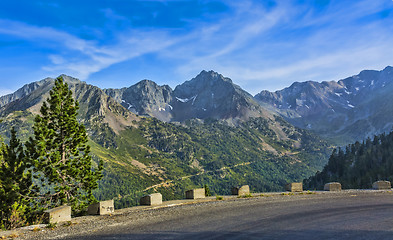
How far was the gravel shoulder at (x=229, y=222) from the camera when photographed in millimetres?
14562

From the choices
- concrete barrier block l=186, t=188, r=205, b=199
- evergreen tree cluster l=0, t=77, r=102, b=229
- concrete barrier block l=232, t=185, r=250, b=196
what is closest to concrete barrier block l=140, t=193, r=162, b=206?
concrete barrier block l=186, t=188, r=205, b=199

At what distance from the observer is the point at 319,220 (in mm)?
17156

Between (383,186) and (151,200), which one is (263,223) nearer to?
(151,200)

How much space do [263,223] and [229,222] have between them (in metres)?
1.99

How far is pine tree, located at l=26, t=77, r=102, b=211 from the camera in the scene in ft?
116

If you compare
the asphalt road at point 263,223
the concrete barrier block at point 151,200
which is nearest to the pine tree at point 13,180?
the concrete barrier block at point 151,200

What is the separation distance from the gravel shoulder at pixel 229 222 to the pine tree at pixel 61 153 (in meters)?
18.7

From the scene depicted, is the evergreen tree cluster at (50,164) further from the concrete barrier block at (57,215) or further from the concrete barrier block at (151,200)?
the concrete barrier block at (57,215)

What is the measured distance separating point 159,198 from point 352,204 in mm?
16149

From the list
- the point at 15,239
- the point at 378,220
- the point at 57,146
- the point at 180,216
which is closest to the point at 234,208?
the point at 180,216

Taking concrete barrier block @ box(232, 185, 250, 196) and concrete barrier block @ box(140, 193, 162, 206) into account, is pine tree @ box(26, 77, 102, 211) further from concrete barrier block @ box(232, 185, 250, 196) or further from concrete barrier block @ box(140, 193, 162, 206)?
concrete barrier block @ box(232, 185, 250, 196)

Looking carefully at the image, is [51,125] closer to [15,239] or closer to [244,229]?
[15,239]

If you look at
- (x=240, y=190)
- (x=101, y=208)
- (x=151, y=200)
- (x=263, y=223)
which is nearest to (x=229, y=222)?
(x=263, y=223)

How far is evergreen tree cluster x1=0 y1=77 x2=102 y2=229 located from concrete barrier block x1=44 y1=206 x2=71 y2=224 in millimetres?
15735
